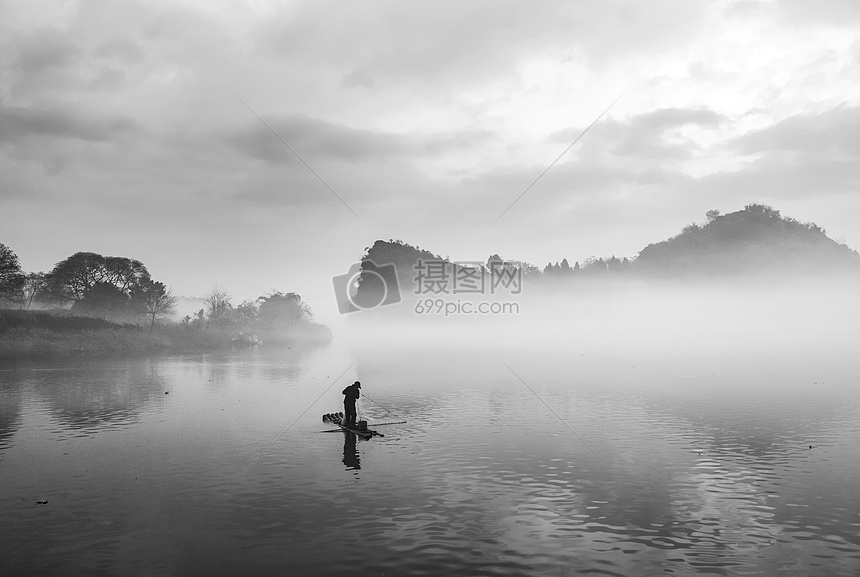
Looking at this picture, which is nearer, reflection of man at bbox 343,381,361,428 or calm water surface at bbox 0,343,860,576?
calm water surface at bbox 0,343,860,576

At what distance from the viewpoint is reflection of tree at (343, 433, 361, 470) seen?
114ft

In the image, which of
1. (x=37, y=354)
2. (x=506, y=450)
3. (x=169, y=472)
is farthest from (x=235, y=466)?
(x=37, y=354)

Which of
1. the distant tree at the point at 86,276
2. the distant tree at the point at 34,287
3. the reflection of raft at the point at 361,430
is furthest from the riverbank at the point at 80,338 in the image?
the reflection of raft at the point at 361,430

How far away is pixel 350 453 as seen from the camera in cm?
3788

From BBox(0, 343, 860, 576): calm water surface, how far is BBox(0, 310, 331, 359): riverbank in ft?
220

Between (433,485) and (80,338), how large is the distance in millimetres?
131676

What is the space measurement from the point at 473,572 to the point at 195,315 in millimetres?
184905

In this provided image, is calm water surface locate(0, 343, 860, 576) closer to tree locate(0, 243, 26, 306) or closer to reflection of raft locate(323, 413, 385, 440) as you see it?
reflection of raft locate(323, 413, 385, 440)

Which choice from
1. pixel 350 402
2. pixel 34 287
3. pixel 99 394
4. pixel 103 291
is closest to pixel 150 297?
pixel 103 291

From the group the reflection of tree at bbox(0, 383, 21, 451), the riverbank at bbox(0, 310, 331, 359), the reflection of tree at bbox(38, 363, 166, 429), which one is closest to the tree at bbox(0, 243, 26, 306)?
the riverbank at bbox(0, 310, 331, 359)

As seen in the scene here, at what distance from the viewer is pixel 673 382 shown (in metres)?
85.0

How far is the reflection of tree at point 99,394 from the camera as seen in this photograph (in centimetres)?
5269

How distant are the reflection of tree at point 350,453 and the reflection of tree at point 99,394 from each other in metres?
22.0

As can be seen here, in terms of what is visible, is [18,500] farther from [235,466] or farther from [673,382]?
[673,382]
